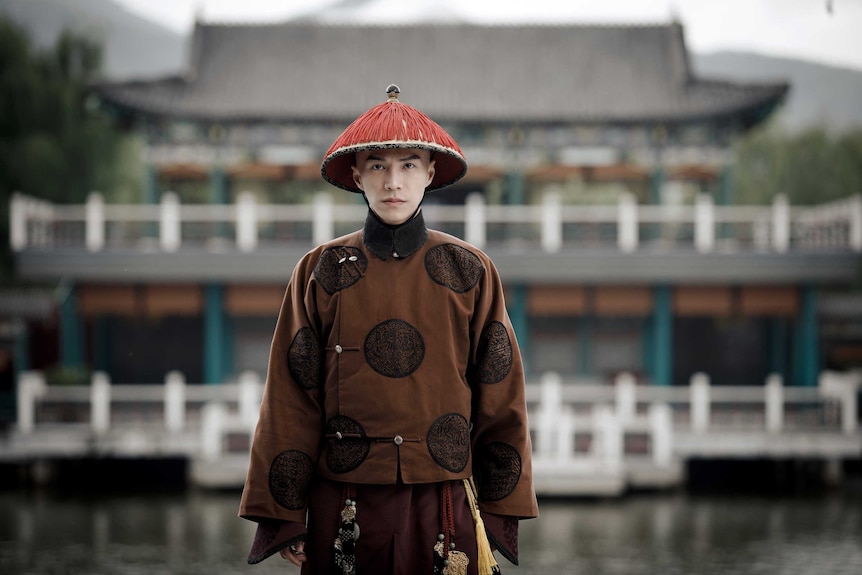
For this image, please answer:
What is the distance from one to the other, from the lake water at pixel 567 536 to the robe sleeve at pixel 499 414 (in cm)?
559

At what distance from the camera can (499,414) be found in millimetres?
3018

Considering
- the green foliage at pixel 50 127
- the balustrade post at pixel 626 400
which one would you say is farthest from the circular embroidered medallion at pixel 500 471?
the green foliage at pixel 50 127

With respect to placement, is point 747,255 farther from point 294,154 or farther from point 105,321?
point 105,321

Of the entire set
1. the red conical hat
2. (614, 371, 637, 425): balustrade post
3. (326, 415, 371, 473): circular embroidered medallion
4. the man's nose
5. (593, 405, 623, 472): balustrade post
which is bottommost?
(593, 405, 623, 472): balustrade post

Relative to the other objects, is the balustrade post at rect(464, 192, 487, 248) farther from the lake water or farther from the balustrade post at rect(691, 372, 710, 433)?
the lake water

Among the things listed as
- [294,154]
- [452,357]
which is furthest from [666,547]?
[294,154]

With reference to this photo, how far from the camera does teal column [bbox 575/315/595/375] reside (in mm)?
15594

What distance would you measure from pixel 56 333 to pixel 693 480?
32.9ft

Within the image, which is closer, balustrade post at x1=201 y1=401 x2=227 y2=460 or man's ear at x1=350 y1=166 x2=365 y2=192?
man's ear at x1=350 y1=166 x2=365 y2=192

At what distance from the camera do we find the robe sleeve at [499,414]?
3016 mm

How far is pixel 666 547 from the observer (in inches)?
367

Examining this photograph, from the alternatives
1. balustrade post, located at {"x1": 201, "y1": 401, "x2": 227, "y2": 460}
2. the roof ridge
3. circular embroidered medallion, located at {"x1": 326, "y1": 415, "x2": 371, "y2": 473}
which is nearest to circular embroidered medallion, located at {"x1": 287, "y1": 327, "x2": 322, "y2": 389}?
circular embroidered medallion, located at {"x1": 326, "y1": 415, "x2": 371, "y2": 473}

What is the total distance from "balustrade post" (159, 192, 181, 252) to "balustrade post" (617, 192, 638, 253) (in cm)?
570

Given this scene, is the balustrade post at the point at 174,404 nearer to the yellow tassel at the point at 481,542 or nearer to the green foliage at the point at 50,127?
the yellow tassel at the point at 481,542
